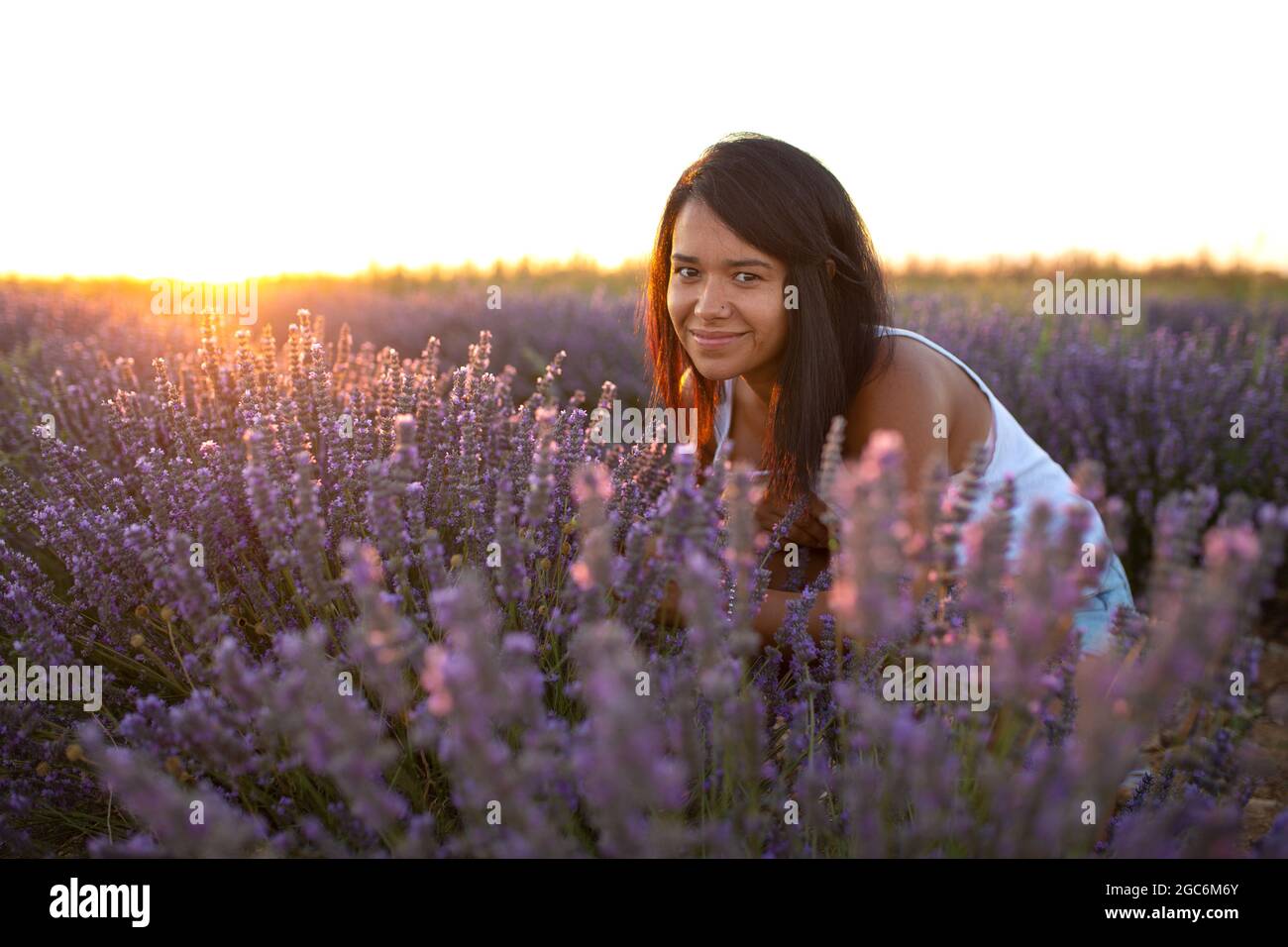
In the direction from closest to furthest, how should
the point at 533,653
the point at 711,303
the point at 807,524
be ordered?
the point at 533,653 → the point at 711,303 → the point at 807,524

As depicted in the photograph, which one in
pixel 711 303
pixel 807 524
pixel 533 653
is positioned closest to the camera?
pixel 533 653

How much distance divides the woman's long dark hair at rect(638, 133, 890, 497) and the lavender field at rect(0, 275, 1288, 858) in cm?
55

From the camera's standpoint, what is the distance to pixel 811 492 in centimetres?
282

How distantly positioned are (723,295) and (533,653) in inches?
50.9

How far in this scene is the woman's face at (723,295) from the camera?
8.85 feet

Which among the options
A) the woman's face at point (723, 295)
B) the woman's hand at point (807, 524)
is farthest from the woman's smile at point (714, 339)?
the woman's hand at point (807, 524)

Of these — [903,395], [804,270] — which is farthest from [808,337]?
[903,395]

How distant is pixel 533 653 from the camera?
181 cm

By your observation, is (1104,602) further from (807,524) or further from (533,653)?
(533,653)

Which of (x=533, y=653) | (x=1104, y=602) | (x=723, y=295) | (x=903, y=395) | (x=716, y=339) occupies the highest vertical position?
(x=723, y=295)

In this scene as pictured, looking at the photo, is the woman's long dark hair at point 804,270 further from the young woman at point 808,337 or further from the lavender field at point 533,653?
the lavender field at point 533,653

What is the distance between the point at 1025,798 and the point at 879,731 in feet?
0.56
